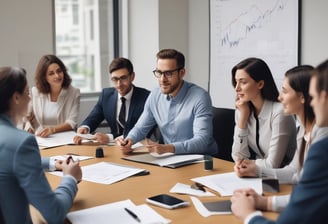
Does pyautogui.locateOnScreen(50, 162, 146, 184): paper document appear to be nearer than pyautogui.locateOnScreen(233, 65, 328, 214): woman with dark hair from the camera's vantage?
No

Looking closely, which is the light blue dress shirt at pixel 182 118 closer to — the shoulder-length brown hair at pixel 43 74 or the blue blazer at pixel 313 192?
the shoulder-length brown hair at pixel 43 74

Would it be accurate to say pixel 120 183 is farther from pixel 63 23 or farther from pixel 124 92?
pixel 63 23

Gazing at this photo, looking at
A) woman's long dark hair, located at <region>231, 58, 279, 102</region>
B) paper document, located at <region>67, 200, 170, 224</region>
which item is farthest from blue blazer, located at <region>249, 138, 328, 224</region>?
woman's long dark hair, located at <region>231, 58, 279, 102</region>

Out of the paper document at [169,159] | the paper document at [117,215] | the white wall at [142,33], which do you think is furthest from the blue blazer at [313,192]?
the white wall at [142,33]

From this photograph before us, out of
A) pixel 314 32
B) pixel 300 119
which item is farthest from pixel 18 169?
pixel 314 32

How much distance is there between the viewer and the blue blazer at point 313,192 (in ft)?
3.85

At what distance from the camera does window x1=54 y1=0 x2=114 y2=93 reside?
4953mm

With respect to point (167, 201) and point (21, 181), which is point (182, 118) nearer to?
point (167, 201)

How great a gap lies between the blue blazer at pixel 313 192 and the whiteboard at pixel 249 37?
2470 mm

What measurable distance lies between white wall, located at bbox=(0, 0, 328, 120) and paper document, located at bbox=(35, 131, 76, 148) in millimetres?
1224

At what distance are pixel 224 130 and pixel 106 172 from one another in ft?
3.77

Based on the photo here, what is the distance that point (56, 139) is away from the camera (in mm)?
3314

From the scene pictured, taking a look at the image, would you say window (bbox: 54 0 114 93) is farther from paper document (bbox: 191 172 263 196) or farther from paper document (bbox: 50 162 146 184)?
paper document (bbox: 191 172 263 196)

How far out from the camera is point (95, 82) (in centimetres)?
517
